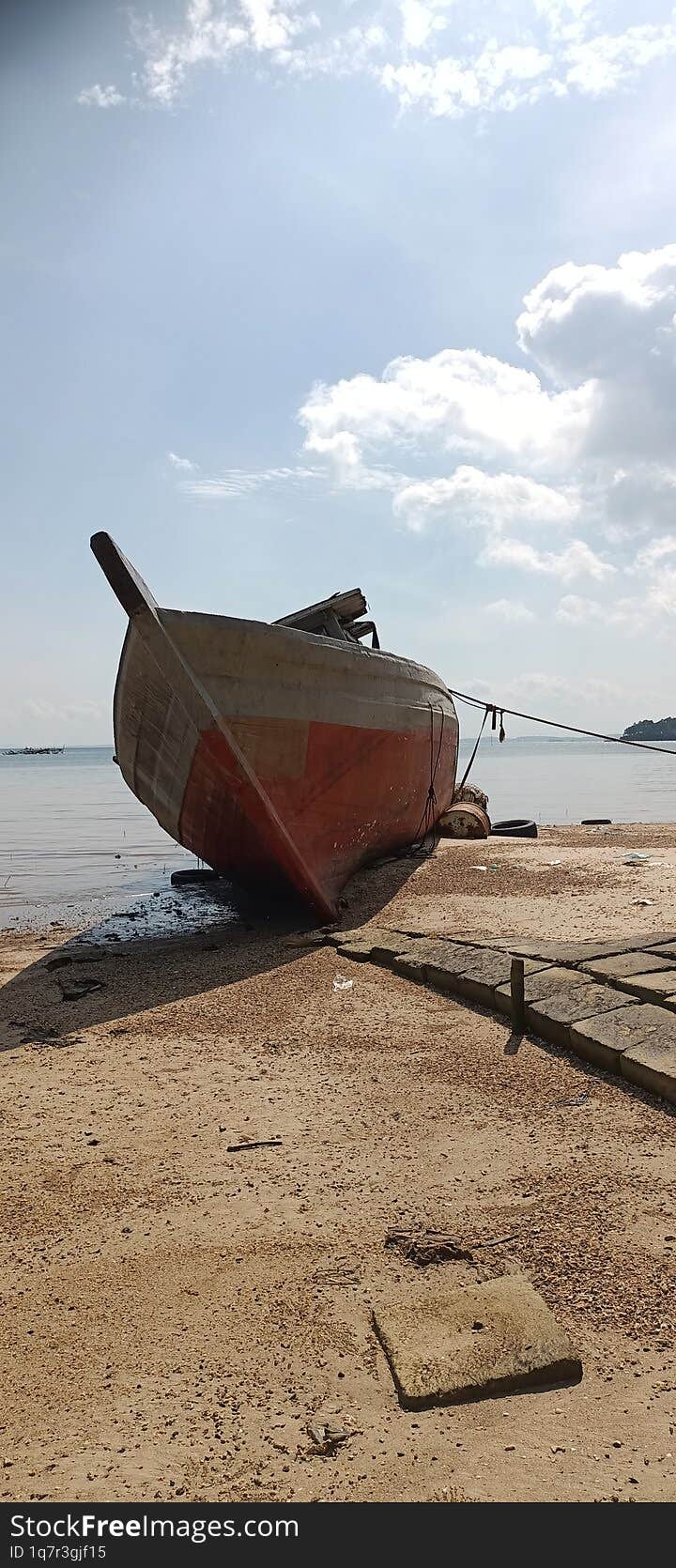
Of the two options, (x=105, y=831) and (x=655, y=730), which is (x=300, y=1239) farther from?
(x=655, y=730)

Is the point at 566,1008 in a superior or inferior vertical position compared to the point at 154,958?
superior

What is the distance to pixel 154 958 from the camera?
8.19 metres

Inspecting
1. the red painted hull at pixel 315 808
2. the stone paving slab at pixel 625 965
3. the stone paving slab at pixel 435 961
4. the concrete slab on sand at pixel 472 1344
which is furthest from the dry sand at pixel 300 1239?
the red painted hull at pixel 315 808

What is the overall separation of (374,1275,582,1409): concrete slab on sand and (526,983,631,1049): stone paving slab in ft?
7.51

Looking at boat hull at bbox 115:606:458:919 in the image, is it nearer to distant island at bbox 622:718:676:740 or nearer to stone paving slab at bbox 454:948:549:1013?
stone paving slab at bbox 454:948:549:1013

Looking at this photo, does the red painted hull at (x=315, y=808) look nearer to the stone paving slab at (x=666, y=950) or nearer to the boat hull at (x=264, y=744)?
the boat hull at (x=264, y=744)

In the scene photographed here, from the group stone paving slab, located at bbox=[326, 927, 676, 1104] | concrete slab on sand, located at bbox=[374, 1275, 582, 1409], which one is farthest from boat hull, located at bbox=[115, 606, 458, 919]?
concrete slab on sand, located at bbox=[374, 1275, 582, 1409]

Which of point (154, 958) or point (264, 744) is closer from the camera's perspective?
point (154, 958)

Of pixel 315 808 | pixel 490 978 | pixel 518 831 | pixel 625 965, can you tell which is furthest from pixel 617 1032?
pixel 518 831

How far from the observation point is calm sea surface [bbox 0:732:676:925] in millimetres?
12812

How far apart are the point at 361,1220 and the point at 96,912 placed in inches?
344

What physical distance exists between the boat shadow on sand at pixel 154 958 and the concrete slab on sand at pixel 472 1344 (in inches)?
126

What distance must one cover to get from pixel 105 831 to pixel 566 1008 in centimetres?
1782
